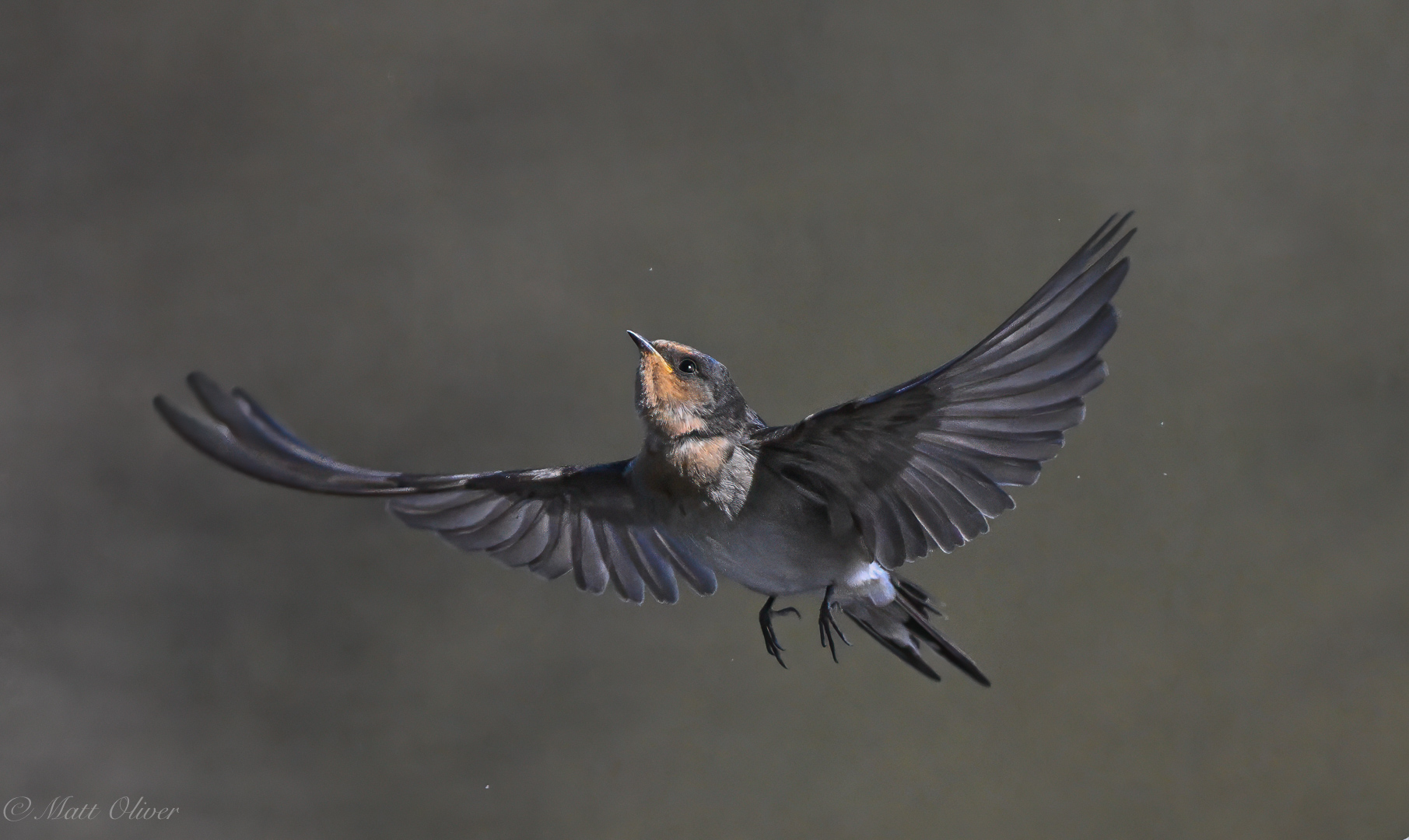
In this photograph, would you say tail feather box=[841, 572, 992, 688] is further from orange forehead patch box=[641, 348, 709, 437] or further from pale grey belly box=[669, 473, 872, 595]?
orange forehead patch box=[641, 348, 709, 437]

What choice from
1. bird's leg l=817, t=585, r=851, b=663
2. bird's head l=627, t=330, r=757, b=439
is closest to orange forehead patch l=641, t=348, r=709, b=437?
bird's head l=627, t=330, r=757, b=439

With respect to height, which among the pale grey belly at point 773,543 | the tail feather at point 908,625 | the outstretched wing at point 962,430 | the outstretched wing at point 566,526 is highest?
the outstretched wing at point 962,430

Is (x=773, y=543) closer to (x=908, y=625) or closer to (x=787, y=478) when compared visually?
(x=787, y=478)

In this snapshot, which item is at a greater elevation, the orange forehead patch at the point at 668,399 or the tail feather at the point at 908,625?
the tail feather at the point at 908,625

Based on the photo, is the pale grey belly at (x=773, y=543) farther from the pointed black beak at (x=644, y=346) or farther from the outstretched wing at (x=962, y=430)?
the pointed black beak at (x=644, y=346)

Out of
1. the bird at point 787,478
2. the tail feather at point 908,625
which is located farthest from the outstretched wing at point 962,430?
the tail feather at point 908,625

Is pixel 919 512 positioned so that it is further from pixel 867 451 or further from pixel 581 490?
pixel 581 490

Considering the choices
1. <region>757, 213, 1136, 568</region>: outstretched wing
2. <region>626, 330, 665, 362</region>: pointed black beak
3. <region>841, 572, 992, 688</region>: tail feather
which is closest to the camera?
<region>757, 213, 1136, 568</region>: outstretched wing

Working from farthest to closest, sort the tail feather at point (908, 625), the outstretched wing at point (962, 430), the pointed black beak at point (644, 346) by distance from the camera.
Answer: the tail feather at point (908, 625), the pointed black beak at point (644, 346), the outstretched wing at point (962, 430)
